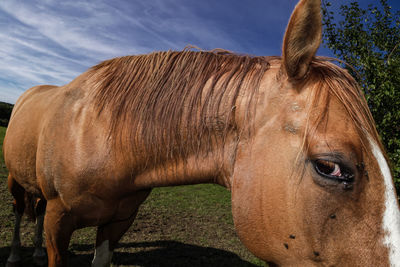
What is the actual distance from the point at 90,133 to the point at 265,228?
53.5 inches

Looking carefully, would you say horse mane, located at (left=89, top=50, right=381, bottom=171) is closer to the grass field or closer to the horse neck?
the horse neck

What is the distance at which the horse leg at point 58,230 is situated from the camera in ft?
6.40

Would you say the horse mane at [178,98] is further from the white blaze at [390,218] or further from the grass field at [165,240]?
the grass field at [165,240]

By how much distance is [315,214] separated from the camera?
3.70 feet

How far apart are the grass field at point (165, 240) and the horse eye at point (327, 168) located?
3.78m

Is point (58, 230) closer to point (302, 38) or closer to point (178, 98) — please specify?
point (178, 98)

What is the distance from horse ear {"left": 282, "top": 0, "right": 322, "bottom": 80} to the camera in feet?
3.71

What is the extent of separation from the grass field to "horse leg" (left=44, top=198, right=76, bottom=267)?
2.03m

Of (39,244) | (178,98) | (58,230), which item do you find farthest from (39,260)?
(178,98)

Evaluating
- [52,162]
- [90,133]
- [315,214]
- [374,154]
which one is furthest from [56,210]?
[374,154]

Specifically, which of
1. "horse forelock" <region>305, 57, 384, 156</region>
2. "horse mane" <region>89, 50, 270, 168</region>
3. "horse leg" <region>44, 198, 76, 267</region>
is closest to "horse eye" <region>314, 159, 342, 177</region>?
"horse forelock" <region>305, 57, 384, 156</region>

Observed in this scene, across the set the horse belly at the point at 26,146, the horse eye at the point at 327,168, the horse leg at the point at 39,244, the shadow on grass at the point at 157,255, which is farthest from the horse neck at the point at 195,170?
the shadow on grass at the point at 157,255

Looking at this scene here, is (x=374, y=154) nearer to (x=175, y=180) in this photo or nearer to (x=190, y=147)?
(x=190, y=147)

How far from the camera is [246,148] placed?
134 cm
